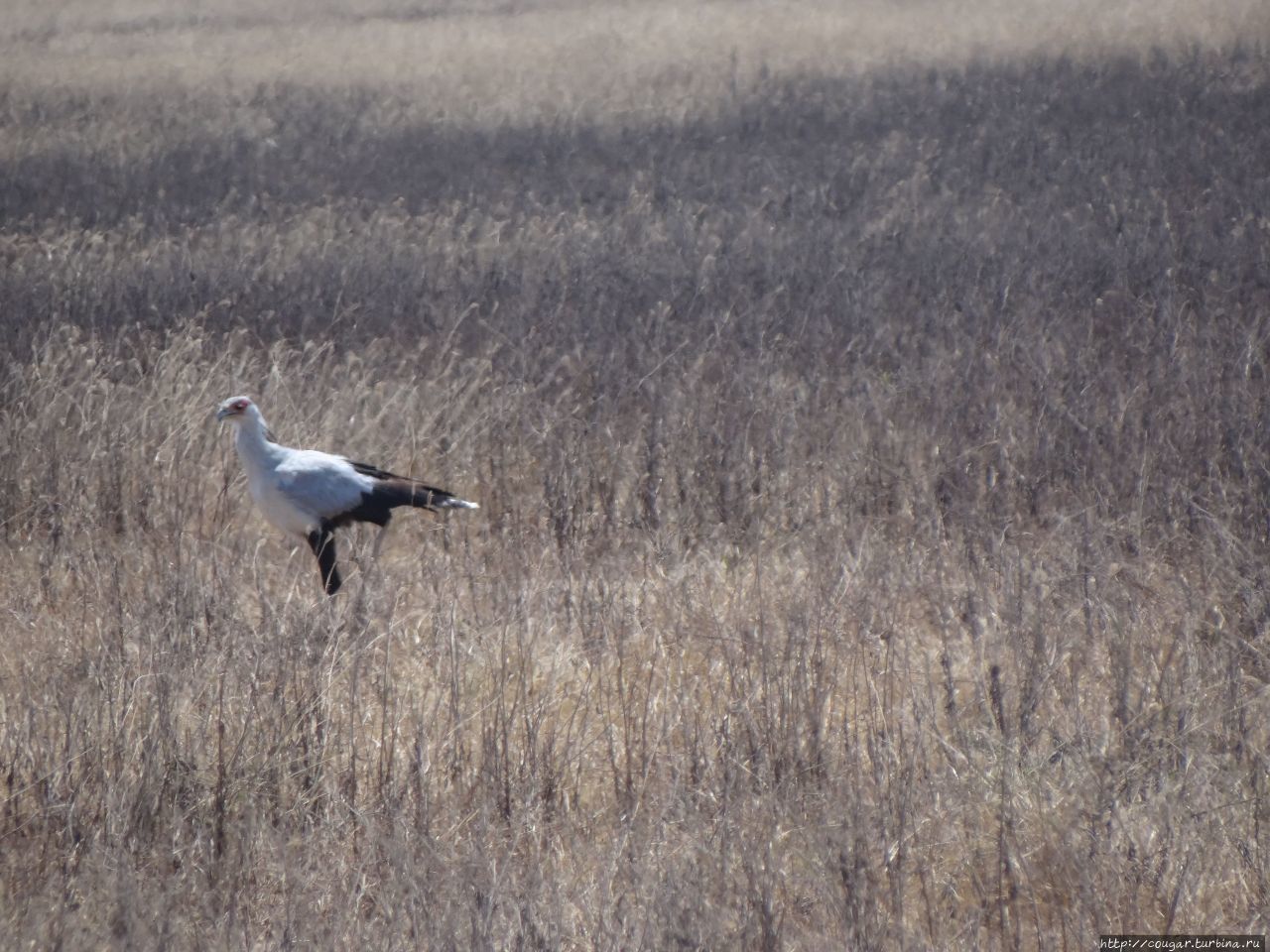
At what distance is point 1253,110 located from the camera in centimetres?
1353

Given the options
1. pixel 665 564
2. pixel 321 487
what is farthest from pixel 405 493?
pixel 665 564

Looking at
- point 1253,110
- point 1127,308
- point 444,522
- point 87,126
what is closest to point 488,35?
point 87,126

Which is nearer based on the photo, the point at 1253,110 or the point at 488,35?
the point at 1253,110

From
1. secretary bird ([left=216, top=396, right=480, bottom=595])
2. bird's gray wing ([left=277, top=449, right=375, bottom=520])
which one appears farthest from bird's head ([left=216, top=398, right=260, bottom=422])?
bird's gray wing ([left=277, top=449, right=375, bottom=520])

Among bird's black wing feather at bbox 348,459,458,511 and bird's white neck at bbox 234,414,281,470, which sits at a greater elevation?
bird's white neck at bbox 234,414,281,470

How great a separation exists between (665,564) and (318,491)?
150 cm

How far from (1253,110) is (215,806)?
13.9m

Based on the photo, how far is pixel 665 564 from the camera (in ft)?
17.1

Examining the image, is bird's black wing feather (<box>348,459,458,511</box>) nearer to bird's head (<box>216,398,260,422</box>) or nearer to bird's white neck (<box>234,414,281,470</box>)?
bird's white neck (<box>234,414,281,470</box>)

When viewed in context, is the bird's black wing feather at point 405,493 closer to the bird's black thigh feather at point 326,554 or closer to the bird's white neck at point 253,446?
the bird's black thigh feather at point 326,554

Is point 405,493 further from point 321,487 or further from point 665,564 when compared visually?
point 665,564

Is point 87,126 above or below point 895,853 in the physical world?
above

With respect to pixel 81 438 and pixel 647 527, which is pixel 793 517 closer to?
pixel 647 527

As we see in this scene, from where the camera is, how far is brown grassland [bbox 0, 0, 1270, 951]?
115 inches
